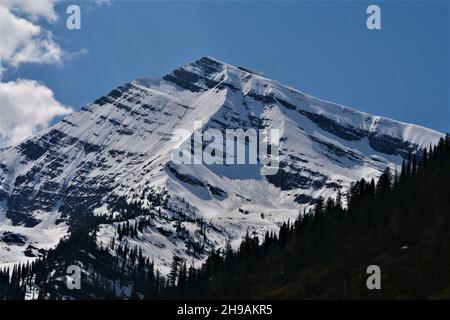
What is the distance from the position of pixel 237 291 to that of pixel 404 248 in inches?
1366

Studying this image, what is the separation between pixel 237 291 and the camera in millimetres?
193875

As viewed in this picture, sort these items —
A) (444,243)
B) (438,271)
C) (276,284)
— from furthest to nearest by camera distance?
(276,284)
(444,243)
(438,271)
